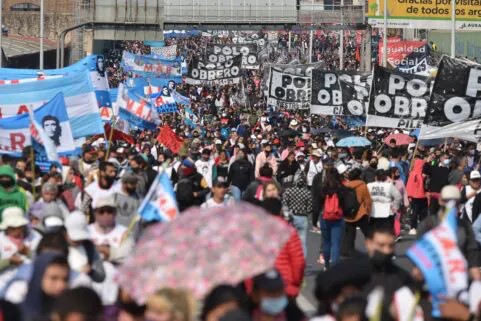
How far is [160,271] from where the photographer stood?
24.5 feet

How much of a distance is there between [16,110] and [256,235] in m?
14.2

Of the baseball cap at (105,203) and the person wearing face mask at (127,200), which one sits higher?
the baseball cap at (105,203)

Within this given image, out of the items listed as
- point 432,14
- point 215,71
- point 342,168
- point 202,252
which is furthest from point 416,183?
point 432,14

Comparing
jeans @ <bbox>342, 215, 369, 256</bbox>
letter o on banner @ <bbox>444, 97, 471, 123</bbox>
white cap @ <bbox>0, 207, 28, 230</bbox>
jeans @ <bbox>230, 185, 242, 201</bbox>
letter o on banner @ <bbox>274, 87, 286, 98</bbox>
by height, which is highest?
letter o on banner @ <bbox>444, 97, 471, 123</bbox>

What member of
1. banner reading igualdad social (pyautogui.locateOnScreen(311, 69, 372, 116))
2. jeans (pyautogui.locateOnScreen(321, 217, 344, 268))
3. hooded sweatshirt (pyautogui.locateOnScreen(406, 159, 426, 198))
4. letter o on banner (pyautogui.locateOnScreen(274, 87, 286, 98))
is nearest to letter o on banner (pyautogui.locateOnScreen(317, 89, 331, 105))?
banner reading igualdad social (pyautogui.locateOnScreen(311, 69, 372, 116))

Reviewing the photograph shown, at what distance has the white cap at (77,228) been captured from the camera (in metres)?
10.1

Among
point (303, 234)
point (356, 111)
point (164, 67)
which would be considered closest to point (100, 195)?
point (303, 234)

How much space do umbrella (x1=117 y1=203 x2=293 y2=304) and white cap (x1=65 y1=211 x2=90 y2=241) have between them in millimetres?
2003

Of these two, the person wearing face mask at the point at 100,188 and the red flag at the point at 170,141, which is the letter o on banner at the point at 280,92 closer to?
the red flag at the point at 170,141

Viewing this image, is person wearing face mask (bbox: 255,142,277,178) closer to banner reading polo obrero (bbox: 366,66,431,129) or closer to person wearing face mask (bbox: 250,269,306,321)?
banner reading polo obrero (bbox: 366,66,431,129)

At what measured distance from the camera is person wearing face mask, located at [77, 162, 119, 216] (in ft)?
49.2

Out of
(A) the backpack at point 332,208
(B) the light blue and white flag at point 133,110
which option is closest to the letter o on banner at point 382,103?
(B) the light blue and white flag at point 133,110

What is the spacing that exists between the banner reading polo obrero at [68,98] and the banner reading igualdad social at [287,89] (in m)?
19.9

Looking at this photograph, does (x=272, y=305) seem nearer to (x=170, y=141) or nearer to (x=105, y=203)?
(x=105, y=203)
